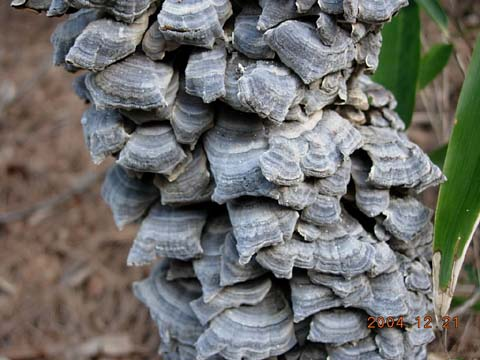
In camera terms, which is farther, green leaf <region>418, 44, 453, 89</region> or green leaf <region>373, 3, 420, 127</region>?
green leaf <region>418, 44, 453, 89</region>

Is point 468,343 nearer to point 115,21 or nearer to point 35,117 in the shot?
point 115,21

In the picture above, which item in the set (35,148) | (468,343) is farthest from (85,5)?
(35,148)
